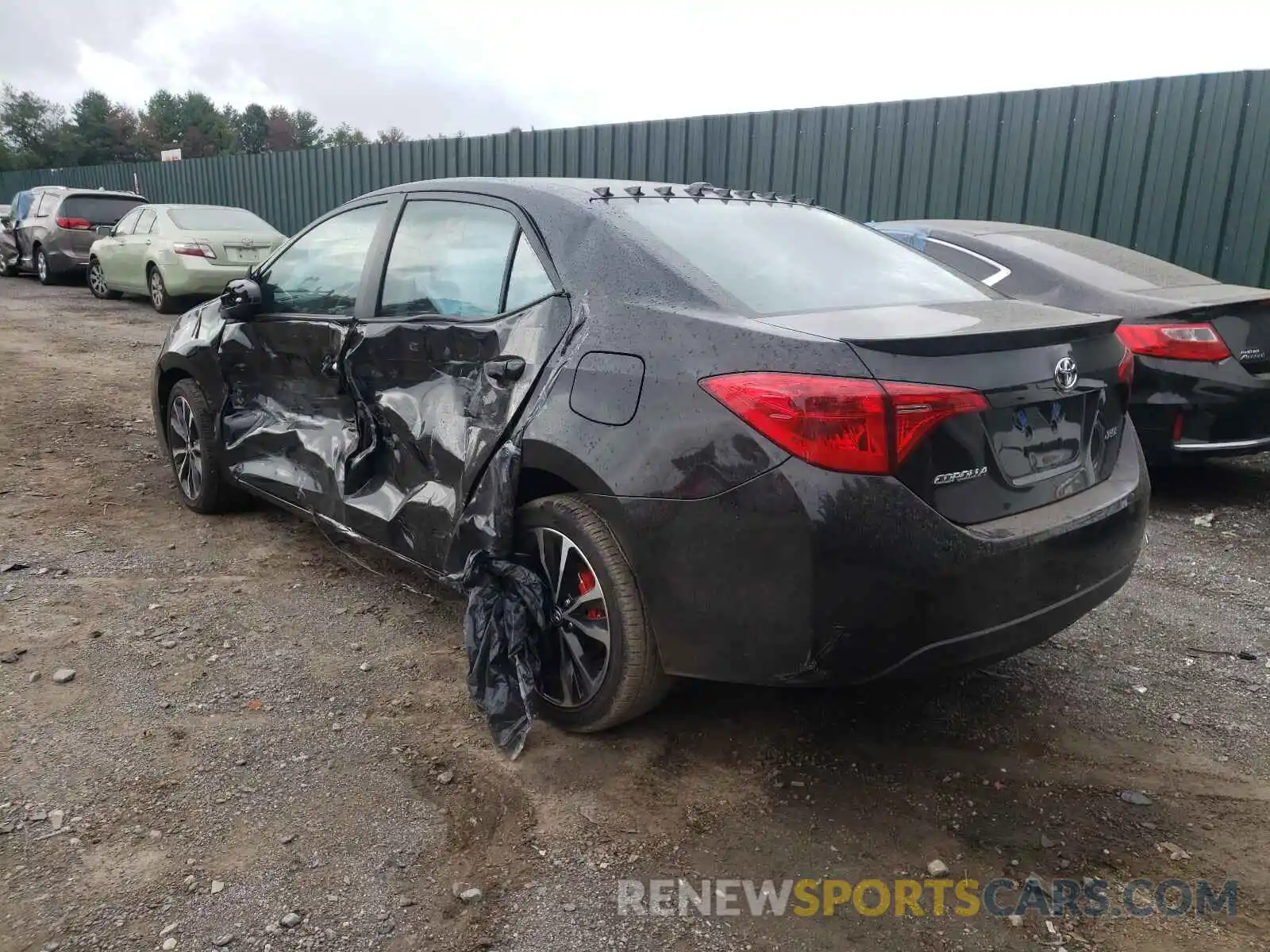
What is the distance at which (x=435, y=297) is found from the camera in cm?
343

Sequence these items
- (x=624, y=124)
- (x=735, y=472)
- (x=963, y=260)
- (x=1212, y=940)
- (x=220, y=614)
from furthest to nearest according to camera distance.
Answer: (x=624, y=124)
(x=963, y=260)
(x=220, y=614)
(x=735, y=472)
(x=1212, y=940)

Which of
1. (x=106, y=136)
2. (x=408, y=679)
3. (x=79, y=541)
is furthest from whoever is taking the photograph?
(x=106, y=136)

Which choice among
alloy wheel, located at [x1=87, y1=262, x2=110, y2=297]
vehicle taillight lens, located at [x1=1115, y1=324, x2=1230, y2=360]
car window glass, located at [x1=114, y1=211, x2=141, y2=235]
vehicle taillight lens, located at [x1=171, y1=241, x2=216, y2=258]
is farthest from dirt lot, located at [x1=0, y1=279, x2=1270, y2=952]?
alloy wheel, located at [x1=87, y1=262, x2=110, y2=297]

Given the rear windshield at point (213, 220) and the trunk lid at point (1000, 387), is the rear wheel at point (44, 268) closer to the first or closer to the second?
the rear windshield at point (213, 220)

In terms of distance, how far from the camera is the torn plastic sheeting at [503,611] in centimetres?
294

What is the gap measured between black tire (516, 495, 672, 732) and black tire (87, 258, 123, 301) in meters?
14.2

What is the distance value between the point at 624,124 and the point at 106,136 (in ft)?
227

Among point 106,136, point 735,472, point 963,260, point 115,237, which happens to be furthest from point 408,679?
point 106,136

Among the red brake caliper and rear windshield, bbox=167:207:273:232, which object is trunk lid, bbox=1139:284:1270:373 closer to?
the red brake caliper

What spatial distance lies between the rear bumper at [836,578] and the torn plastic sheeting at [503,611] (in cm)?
44

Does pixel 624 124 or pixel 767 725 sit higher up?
pixel 624 124

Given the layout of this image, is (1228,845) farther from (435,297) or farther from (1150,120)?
(1150,120)

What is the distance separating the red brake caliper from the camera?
111 inches

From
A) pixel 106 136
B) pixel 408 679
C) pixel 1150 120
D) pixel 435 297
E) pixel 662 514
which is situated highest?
pixel 106 136
